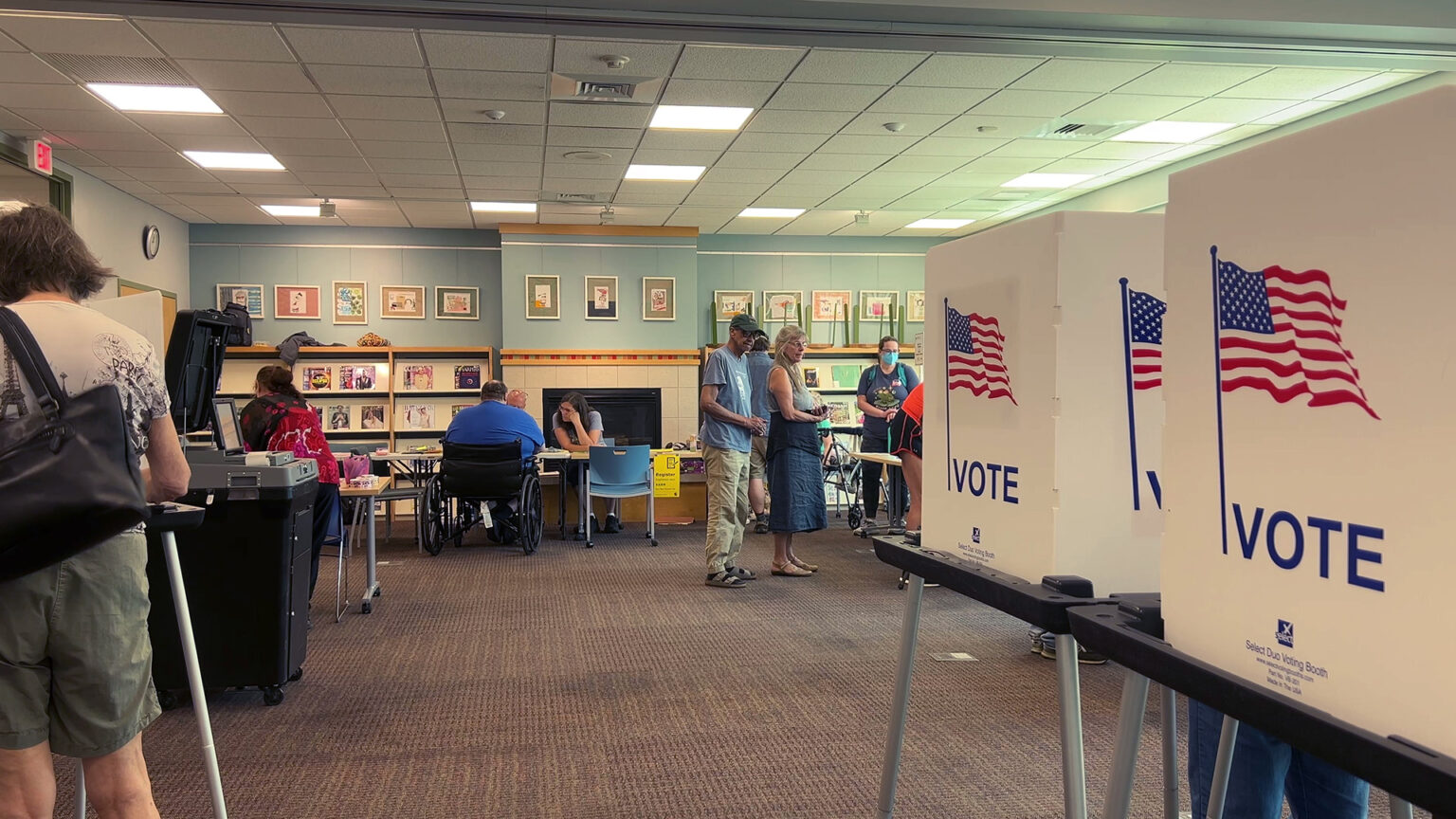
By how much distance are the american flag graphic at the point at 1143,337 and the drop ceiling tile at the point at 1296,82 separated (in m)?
4.93

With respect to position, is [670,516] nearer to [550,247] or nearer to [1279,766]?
[550,247]

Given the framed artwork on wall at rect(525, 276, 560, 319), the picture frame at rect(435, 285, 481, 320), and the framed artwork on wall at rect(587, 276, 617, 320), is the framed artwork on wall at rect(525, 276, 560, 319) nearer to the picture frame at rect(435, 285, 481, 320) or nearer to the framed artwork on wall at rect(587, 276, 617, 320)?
the framed artwork on wall at rect(587, 276, 617, 320)

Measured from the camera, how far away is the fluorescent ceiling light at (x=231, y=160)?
6.99 meters

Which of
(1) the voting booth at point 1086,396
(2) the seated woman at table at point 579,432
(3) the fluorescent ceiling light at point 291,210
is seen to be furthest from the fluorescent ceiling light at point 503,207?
(1) the voting booth at point 1086,396

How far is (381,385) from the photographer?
10.2 meters

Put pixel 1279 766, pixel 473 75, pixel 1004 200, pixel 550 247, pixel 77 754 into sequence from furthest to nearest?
1. pixel 550 247
2. pixel 1004 200
3. pixel 473 75
4. pixel 77 754
5. pixel 1279 766

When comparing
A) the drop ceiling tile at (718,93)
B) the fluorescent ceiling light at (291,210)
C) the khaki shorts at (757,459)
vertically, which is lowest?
the khaki shorts at (757,459)

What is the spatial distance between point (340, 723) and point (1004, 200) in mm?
7953

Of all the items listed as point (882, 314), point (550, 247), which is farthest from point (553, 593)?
point (882, 314)

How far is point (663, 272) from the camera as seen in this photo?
10508mm

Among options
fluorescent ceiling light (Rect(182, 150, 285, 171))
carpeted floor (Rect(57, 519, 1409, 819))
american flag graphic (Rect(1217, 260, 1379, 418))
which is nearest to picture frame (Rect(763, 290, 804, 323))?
fluorescent ceiling light (Rect(182, 150, 285, 171))

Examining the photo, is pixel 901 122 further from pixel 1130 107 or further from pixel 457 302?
pixel 457 302

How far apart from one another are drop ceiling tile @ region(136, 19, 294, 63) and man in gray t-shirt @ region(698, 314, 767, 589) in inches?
110

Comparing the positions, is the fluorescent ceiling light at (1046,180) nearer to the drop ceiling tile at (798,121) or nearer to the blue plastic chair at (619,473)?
the drop ceiling tile at (798,121)
